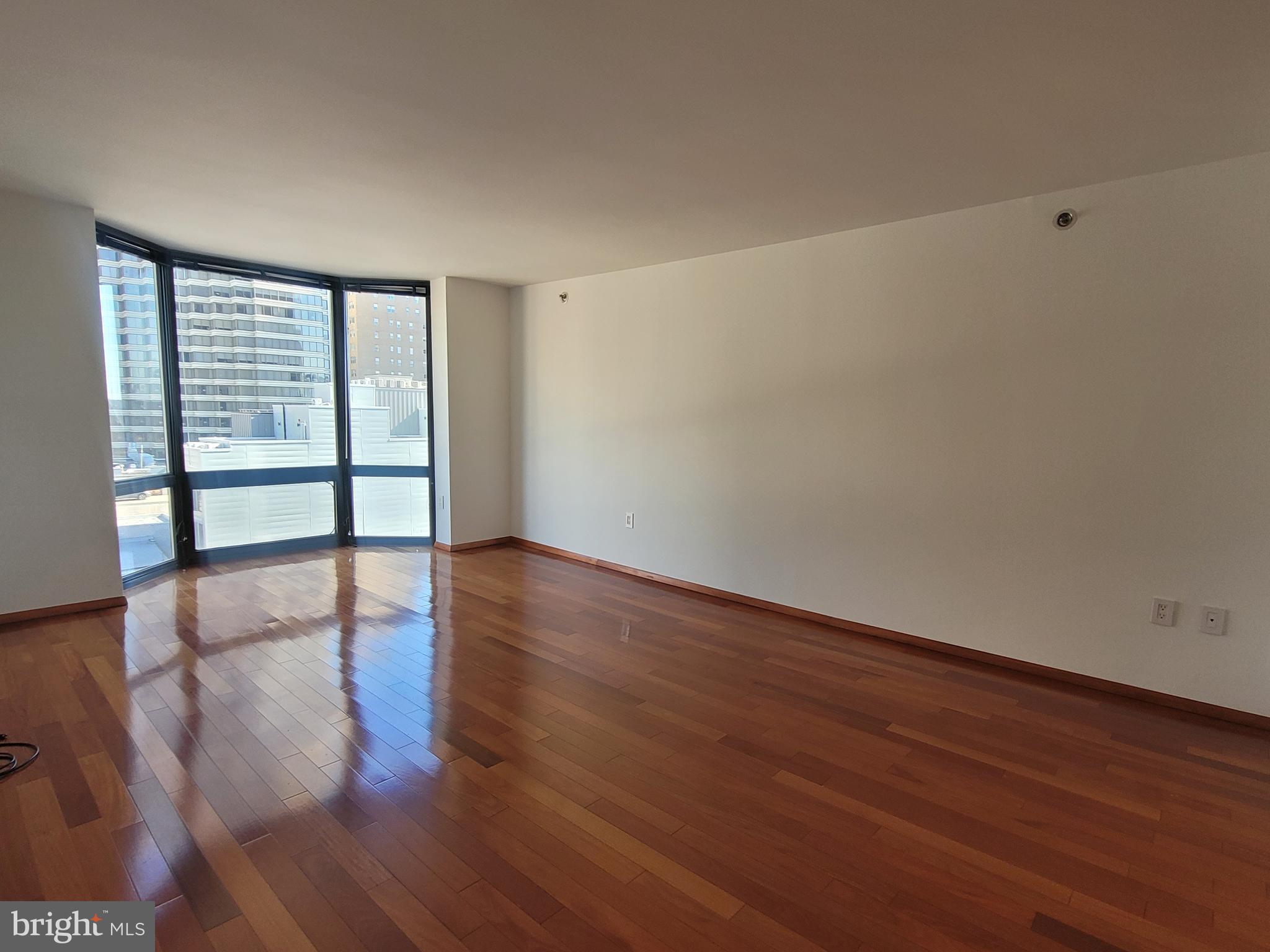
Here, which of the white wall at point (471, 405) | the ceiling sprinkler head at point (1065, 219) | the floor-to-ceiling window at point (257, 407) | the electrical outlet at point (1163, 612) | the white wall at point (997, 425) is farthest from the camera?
the white wall at point (471, 405)

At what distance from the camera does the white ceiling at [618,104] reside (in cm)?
185

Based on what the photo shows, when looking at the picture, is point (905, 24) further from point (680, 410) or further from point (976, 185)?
point (680, 410)

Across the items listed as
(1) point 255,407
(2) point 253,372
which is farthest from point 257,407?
(2) point 253,372

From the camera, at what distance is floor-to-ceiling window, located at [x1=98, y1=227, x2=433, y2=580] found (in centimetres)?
470

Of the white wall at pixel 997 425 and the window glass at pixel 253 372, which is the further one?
the window glass at pixel 253 372

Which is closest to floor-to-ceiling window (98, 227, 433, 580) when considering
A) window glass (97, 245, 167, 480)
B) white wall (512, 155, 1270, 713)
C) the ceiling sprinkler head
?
window glass (97, 245, 167, 480)

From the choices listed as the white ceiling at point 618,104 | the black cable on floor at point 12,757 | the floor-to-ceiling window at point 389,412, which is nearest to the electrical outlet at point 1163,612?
the white ceiling at point 618,104

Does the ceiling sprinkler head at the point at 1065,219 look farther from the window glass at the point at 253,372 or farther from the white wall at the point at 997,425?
the window glass at the point at 253,372

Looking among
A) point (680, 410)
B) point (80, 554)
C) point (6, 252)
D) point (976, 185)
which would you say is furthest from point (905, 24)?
point (80, 554)

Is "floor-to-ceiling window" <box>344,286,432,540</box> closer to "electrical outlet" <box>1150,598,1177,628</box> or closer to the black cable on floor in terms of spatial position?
the black cable on floor

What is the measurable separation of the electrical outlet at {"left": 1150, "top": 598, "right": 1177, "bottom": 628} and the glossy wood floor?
0.41m

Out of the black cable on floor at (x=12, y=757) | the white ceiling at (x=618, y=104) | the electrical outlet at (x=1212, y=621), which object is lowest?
the black cable on floor at (x=12, y=757)

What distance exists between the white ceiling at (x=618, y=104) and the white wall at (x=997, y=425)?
293mm

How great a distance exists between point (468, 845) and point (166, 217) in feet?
13.6
